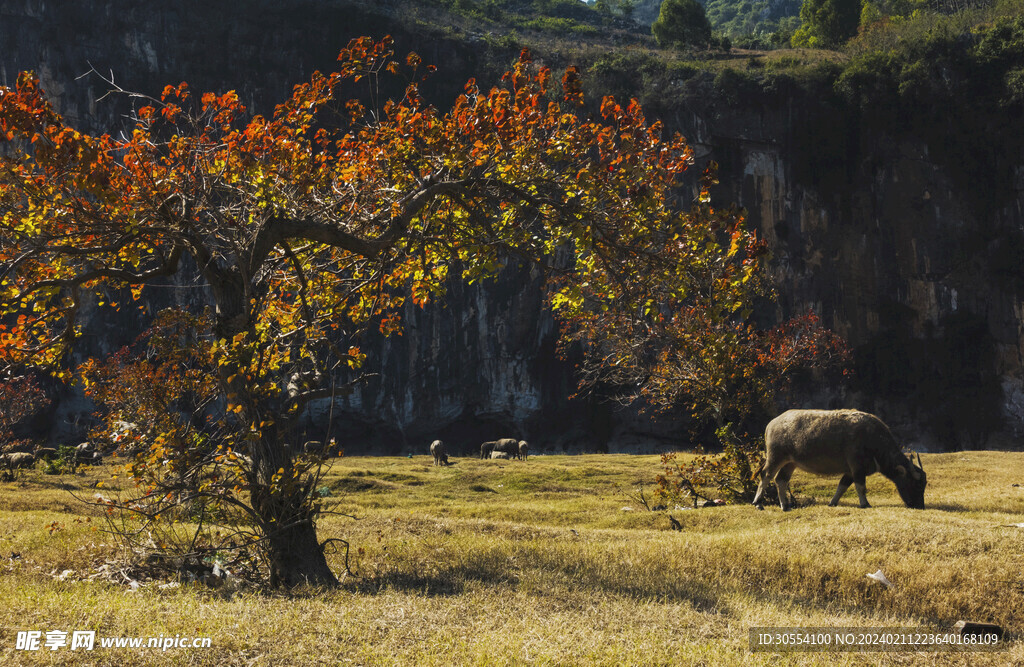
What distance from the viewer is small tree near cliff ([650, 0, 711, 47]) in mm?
79125

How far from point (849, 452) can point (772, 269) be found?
138 ft

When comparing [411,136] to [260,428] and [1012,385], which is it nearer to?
[260,428]

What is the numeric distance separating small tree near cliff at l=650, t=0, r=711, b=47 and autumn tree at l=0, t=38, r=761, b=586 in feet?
249

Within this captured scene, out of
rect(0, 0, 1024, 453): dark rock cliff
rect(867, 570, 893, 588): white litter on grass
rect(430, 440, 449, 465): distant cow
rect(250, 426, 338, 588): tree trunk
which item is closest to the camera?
rect(250, 426, 338, 588): tree trunk

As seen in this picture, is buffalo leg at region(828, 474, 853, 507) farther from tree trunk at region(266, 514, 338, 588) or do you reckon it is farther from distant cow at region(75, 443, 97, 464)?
distant cow at region(75, 443, 97, 464)

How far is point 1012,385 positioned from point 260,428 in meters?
57.0

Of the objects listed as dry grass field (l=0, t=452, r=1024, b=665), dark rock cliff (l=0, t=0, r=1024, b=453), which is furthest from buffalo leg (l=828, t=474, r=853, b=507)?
dark rock cliff (l=0, t=0, r=1024, b=453)

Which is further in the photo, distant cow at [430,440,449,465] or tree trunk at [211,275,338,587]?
distant cow at [430,440,449,465]

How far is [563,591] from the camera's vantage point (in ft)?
28.1

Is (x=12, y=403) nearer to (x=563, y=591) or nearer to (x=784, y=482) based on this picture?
(x=784, y=482)

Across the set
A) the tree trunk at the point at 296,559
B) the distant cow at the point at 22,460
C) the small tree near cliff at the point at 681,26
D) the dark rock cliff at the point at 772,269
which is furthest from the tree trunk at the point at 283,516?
the small tree near cliff at the point at 681,26

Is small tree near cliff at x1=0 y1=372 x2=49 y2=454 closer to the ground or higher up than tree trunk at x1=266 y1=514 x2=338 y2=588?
higher up

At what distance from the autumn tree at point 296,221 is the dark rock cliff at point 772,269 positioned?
45736 mm

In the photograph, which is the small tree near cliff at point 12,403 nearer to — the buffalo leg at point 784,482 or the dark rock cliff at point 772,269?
the dark rock cliff at point 772,269
